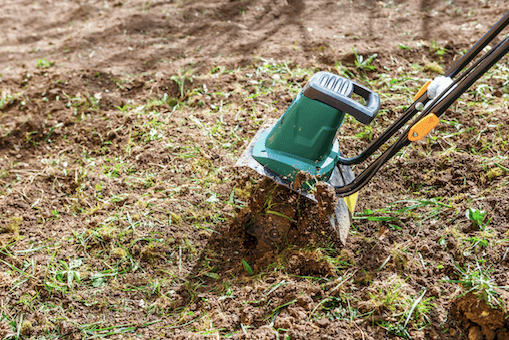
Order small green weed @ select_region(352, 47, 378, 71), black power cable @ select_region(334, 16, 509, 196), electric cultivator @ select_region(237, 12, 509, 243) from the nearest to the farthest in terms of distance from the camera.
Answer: black power cable @ select_region(334, 16, 509, 196), electric cultivator @ select_region(237, 12, 509, 243), small green weed @ select_region(352, 47, 378, 71)

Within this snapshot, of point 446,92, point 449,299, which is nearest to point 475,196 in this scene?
point 449,299

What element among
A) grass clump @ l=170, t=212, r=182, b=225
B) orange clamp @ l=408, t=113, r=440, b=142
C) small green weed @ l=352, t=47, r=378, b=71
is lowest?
grass clump @ l=170, t=212, r=182, b=225

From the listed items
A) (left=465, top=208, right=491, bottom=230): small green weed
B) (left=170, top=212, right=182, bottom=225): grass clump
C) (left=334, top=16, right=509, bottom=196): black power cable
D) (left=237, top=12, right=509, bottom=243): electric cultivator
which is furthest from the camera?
(left=170, top=212, right=182, bottom=225): grass clump

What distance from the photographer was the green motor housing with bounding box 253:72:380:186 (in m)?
1.86

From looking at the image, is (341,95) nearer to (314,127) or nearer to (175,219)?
(314,127)

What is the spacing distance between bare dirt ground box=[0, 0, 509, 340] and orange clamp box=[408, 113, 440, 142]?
2.47ft

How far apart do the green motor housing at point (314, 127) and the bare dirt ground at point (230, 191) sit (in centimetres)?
27

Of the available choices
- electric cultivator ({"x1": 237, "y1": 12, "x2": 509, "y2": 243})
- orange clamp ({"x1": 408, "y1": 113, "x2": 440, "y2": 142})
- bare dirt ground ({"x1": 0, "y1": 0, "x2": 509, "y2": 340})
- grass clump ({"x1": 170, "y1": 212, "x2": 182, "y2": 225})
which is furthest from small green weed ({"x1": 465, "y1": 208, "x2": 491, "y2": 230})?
grass clump ({"x1": 170, "y1": 212, "x2": 182, "y2": 225})

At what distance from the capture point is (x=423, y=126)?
65.3 inches

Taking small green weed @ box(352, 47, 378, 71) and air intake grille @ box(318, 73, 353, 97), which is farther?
small green weed @ box(352, 47, 378, 71)

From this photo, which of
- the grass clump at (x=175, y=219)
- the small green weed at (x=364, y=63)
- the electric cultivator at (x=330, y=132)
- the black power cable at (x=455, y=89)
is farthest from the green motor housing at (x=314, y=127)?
the small green weed at (x=364, y=63)

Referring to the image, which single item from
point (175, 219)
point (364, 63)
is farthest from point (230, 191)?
point (364, 63)

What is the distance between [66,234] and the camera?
247 cm

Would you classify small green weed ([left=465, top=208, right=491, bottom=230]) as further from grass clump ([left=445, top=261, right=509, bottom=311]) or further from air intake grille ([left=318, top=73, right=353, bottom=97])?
air intake grille ([left=318, top=73, right=353, bottom=97])
